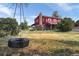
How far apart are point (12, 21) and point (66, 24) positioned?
0.50 metres

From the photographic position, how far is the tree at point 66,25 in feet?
5.66

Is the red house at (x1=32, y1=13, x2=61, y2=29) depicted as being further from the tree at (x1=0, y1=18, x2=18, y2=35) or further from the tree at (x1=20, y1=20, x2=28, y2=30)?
the tree at (x1=0, y1=18, x2=18, y2=35)

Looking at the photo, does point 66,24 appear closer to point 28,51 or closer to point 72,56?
point 72,56

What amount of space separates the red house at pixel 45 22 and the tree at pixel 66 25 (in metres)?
0.05

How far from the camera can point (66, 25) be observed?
1.75m

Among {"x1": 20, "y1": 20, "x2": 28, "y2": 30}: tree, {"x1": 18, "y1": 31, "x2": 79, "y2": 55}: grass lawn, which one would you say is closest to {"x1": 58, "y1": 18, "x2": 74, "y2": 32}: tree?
{"x1": 18, "y1": 31, "x2": 79, "y2": 55}: grass lawn

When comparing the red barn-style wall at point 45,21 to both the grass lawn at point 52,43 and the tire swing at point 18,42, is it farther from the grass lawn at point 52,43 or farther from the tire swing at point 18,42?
the tire swing at point 18,42

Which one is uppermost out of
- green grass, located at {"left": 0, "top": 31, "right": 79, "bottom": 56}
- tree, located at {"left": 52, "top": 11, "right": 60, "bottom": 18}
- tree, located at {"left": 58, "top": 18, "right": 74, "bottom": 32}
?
tree, located at {"left": 52, "top": 11, "right": 60, "bottom": 18}

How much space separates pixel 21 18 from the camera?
1.73 meters

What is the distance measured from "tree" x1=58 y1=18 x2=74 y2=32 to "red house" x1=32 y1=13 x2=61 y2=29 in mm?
45

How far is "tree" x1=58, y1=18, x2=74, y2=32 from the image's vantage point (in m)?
1.73

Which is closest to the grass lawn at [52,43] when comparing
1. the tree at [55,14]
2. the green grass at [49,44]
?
the green grass at [49,44]

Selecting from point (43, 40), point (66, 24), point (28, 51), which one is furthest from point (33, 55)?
point (66, 24)

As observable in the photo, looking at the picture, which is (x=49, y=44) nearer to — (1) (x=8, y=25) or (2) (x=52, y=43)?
(2) (x=52, y=43)
